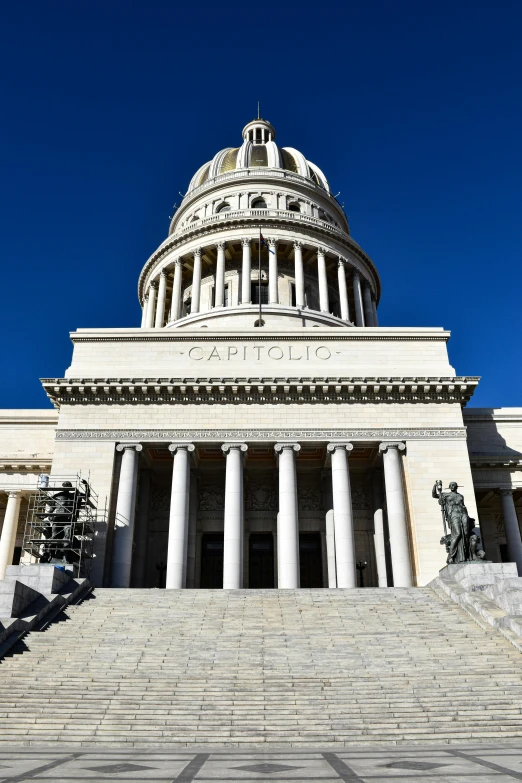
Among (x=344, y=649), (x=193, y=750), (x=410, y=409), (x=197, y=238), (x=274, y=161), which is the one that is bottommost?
(x=193, y=750)

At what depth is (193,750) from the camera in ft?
32.8

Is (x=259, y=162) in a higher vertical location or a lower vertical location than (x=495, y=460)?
higher

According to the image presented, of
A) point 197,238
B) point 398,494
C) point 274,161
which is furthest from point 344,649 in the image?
point 274,161

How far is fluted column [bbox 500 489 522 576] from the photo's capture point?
3309 cm

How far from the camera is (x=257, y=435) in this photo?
3005cm

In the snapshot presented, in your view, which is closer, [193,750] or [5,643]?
[193,750]

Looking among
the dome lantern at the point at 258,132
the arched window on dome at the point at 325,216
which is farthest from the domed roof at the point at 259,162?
the arched window on dome at the point at 325,216

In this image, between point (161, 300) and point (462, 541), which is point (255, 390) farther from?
point (161, 300)

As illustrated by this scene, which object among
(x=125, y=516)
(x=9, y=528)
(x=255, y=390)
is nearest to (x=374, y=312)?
(x=255, y=390)

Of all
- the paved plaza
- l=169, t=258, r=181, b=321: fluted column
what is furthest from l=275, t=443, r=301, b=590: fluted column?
l=169, t=258, r=181, b=321: fluted column

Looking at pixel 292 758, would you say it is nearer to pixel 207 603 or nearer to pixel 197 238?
pixel 207 603

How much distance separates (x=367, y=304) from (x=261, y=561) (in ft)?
88.3

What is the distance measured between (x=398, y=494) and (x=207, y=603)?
11981mm

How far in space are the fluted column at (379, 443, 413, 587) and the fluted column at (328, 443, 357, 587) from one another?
1778mm
